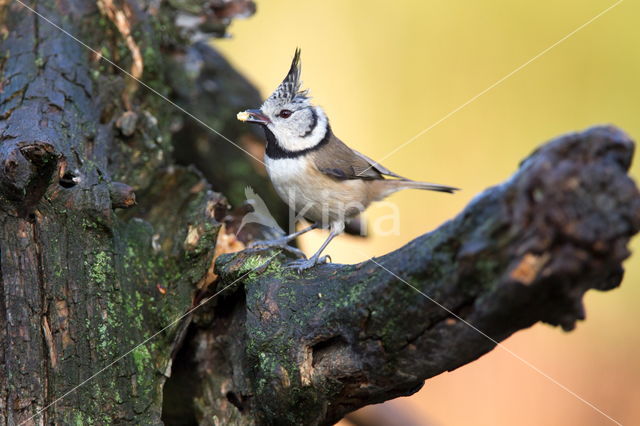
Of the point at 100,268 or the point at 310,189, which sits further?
the point at 310,189

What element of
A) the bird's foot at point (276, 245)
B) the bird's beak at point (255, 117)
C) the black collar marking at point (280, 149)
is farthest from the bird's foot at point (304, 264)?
the bird's beak at point (255, 117)

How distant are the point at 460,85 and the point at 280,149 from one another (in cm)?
357

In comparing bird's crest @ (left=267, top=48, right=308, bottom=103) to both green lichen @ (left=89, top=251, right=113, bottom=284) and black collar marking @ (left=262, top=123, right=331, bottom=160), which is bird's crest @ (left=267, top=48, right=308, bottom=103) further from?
green lichen @ (left=89, top=251, right=113, bottom=284)

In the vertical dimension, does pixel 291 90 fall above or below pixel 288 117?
above

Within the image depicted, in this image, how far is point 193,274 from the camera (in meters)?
2.89

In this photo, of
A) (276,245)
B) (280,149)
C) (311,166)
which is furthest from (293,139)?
(276,245)

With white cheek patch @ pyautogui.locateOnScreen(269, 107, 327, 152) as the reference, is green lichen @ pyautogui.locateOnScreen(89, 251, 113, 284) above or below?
below

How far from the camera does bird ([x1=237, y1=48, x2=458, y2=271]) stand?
356cm

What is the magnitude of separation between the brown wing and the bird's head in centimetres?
10

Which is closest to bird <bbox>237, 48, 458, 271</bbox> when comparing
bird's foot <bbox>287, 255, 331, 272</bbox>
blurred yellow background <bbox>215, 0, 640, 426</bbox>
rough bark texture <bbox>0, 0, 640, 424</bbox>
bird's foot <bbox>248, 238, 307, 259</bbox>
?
bird's foot <bbox>248, 238, 307, 259</bbox>

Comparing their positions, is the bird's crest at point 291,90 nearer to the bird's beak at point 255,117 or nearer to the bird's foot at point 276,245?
the bird's beak at point 255,117

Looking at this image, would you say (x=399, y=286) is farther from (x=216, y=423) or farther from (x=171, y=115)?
(x=171, y=115)

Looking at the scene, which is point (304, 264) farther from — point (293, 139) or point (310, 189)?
point (293, 139)

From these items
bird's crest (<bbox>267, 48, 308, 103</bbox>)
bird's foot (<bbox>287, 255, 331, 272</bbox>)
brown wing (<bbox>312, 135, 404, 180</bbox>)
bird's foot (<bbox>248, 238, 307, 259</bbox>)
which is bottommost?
bird's foot (<bbox>287, 255, 331, 272</bbox>)
